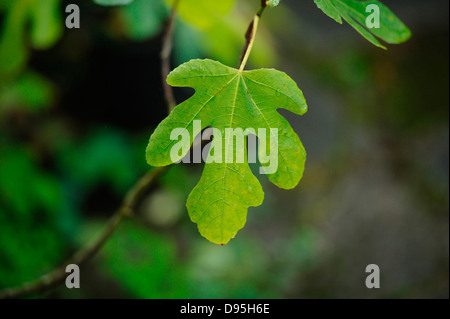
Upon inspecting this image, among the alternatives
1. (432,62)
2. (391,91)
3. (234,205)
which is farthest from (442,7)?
(234,205)

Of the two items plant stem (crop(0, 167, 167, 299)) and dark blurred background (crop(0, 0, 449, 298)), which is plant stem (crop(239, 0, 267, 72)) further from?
dark blurred background (crop(0, 0, 449, 298))

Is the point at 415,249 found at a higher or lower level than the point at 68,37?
lower

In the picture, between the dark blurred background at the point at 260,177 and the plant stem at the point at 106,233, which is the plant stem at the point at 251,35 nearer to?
the plant stem at the point at 106,233

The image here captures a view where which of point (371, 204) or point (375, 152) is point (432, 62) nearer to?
point (375, 152)

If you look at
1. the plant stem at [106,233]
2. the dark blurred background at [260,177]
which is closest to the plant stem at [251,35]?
the plant stem at [106,233]

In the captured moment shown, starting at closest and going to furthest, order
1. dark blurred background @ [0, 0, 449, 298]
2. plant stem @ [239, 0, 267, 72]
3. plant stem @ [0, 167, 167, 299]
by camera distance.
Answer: plant stem @ [239, 0, 267, 72]
plant stem @ [0, 167, 167, 299]
dark blurred background @ [0, 0, 449, 298]

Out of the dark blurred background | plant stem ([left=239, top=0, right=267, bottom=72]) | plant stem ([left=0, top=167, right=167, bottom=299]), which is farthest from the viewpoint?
the dark blurred background

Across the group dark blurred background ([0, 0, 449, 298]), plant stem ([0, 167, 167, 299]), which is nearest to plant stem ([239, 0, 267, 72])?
plant stem ([0, 167, 167, 299])

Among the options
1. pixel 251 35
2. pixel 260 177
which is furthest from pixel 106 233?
pixel 260 177
